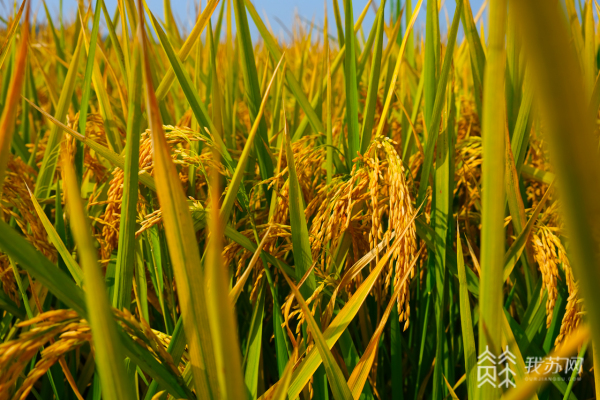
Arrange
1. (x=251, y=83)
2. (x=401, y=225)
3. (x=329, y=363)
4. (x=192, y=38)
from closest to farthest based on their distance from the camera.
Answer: (x=329, y=363)
(x=401, y=225)
(x=192, y=38)
(x=251, y=83)

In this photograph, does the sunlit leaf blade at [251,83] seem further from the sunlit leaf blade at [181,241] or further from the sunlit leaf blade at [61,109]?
the sunlit leaf blade at [181,241]

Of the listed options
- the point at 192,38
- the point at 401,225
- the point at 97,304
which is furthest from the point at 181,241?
the point at 192,38

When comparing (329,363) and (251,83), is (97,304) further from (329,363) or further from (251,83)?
(251,83)

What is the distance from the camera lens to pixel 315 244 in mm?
699

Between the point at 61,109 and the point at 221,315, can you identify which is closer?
the point at 221,315

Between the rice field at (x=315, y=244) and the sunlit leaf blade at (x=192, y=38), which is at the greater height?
the sunlit leaf blade at (x=192, y=38)

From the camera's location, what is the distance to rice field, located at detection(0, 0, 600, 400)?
11.6 inches

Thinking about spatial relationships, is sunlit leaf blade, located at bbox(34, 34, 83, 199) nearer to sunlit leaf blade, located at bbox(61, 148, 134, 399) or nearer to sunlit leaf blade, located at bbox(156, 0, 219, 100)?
sunlit leaf blade, located at bbox(156, 0, 219, 100)

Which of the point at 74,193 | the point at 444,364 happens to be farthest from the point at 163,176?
the point at 444,364

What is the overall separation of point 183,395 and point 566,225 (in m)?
0.40

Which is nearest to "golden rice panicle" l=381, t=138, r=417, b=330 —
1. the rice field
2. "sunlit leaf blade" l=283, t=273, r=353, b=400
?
the rice field

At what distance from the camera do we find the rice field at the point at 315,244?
0.30 m

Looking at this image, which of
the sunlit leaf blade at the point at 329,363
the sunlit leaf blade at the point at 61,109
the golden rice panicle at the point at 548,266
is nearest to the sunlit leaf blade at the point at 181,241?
the sunlit leaf blade at the point at 329,363

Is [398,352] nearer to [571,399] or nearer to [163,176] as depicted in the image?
[571,399]
